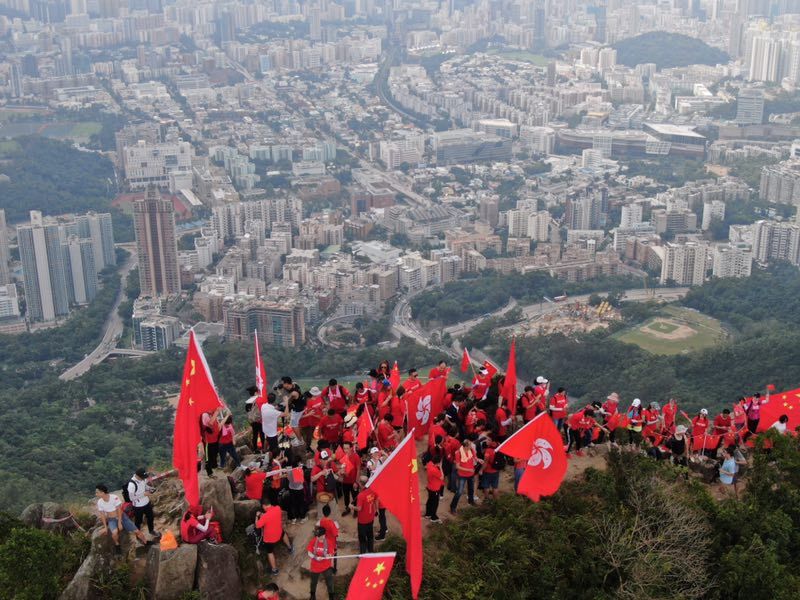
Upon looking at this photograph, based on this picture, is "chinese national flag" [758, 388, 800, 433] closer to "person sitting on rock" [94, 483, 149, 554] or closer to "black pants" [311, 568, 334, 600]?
"black pants" [311, 568, 334, 600]

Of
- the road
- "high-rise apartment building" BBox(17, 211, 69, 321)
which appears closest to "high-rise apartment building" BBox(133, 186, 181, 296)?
the road

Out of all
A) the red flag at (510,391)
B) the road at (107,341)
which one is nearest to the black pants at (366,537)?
the red flag at (510,391)

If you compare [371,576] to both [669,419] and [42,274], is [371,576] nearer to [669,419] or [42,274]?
[669,419]

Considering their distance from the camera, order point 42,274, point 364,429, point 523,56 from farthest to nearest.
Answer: point 523,56 < point 42,274 < point 364,429

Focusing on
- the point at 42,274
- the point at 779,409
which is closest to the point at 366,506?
the point at 779,409

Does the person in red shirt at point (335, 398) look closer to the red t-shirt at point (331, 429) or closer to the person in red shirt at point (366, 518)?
the red t-shirt at point (331, 429)

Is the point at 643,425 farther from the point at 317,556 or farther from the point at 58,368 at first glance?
the point at 58,368
